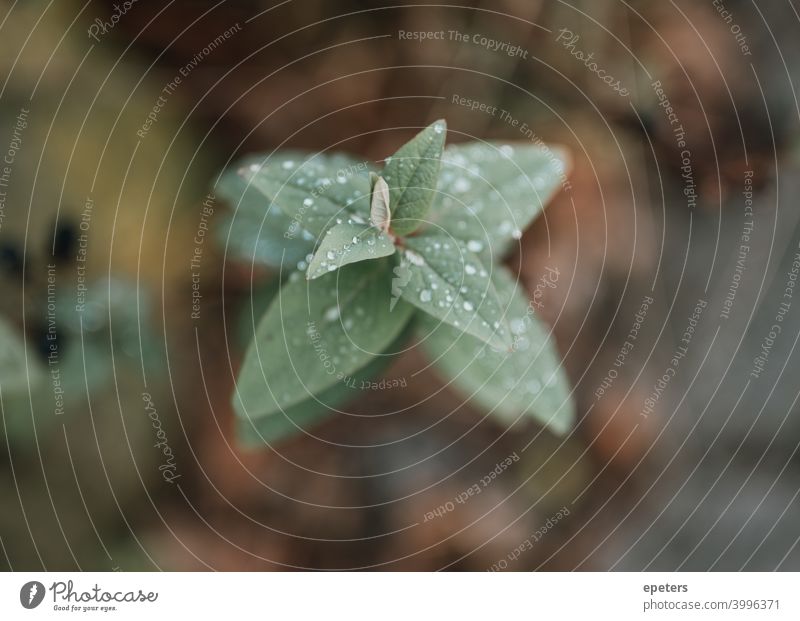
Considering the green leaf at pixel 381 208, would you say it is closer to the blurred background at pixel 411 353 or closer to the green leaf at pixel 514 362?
the green leaf at pixel 514 362

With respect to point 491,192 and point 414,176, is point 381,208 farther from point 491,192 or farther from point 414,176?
point 491,192

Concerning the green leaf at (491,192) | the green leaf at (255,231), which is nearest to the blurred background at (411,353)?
the green leaf at (255,231)

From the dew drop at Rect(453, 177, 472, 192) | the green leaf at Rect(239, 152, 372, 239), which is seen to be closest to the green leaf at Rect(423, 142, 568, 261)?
the dew drop at Rect(453, 177, 472, 192)

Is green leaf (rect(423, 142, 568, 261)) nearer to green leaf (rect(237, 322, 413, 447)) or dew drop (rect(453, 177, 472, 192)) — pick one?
dew drop (rect(453, 177, 472, 192))

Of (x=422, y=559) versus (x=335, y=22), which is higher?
(x=335, y=22)

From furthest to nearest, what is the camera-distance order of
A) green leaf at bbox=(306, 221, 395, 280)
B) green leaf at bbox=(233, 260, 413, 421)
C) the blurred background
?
1. the blurred background
2. green leaf at bbox=(233, 260, 413, 421)
3. green leaf at bbox=(306, 221, 395, 280)

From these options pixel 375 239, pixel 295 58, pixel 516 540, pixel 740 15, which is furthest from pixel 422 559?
pixel 740 15

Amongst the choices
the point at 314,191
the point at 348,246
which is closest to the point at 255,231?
the point at 314,191

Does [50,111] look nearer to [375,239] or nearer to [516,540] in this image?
[375,239]
